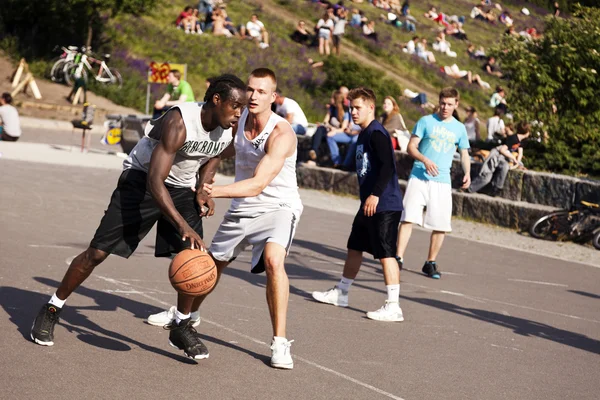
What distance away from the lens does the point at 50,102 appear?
30.5 m

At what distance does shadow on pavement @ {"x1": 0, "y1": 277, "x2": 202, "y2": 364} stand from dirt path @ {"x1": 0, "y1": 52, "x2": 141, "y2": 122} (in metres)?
21.3

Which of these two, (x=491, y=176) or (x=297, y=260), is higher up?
(x=491, y=176)

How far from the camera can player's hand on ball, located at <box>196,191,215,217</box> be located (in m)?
7.09

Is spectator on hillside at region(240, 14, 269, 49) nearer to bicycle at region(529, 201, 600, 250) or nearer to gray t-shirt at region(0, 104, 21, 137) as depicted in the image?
gray t-shirt at region(0, 104, 21, 137)

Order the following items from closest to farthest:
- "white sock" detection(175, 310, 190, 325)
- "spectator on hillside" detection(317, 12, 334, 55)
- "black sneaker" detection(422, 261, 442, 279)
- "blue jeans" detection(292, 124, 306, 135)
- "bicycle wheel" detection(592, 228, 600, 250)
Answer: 1. "white sock" detection(175, 310, 190, 325)
2. "black sneaker" detection(422, 261, 442, 279)
3. "bicycle wheel" detection(592, 228, 600, 250)
4. "blue jeans" detection(292, 124, 306, 135)
5. "spectator on hillside" detection(317, 12, 334, 55)

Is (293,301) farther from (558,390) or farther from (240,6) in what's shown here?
(240,6)

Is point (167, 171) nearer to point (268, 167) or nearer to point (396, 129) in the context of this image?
point (268, 167)

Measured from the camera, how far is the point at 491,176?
16.9m

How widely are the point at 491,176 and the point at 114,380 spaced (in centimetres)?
1152

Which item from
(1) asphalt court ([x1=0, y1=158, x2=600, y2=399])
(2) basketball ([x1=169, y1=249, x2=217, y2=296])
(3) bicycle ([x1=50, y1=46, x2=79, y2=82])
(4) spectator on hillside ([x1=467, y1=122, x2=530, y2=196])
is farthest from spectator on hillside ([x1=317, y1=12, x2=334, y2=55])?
(2) basketball ([x1=169, y1=249, x2=217, y2=296])

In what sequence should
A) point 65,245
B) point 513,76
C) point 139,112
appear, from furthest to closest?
point 139,112 < point 513,76 < point 65,245

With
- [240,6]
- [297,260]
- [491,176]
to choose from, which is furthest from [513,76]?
[240,6]

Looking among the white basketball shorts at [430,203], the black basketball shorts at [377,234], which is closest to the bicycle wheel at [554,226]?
the white basketball shorts at [430,203]

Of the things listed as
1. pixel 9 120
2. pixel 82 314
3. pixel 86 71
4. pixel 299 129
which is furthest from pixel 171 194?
pixel 86 71
